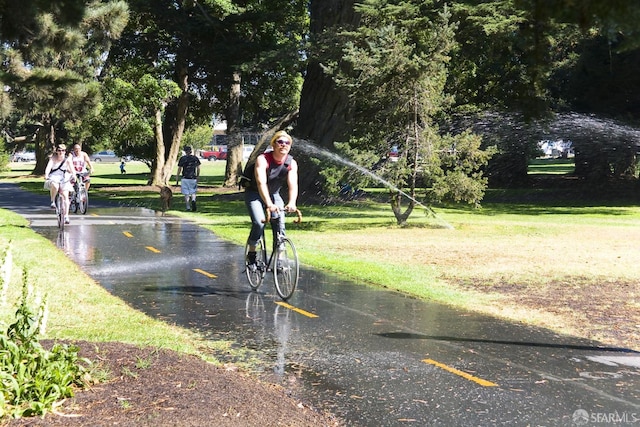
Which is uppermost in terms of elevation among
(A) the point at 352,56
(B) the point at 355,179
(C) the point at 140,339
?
(A) the point at 352,56

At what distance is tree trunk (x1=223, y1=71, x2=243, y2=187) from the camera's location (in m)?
39.0

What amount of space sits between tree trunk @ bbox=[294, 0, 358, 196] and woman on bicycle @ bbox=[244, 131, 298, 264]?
15419mm

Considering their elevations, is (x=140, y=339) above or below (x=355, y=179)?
below

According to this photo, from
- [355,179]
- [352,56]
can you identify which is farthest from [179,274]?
[352,56]

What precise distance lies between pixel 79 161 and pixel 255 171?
45.9 feet

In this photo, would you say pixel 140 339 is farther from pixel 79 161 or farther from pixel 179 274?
pixel 79 161

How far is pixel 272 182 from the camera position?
9.81m

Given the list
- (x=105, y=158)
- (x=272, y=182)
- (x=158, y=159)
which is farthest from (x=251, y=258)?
(x=105, y=158)

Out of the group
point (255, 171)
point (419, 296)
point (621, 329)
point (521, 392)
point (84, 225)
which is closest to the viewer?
point (521, 392)

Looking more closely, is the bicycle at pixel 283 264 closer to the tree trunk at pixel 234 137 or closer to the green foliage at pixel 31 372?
the green foliage at pixel 31 372

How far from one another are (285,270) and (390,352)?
286 cm

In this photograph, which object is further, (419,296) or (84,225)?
(84,225)

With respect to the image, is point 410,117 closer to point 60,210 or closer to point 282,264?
point 60,210

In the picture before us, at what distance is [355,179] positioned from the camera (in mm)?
19062
